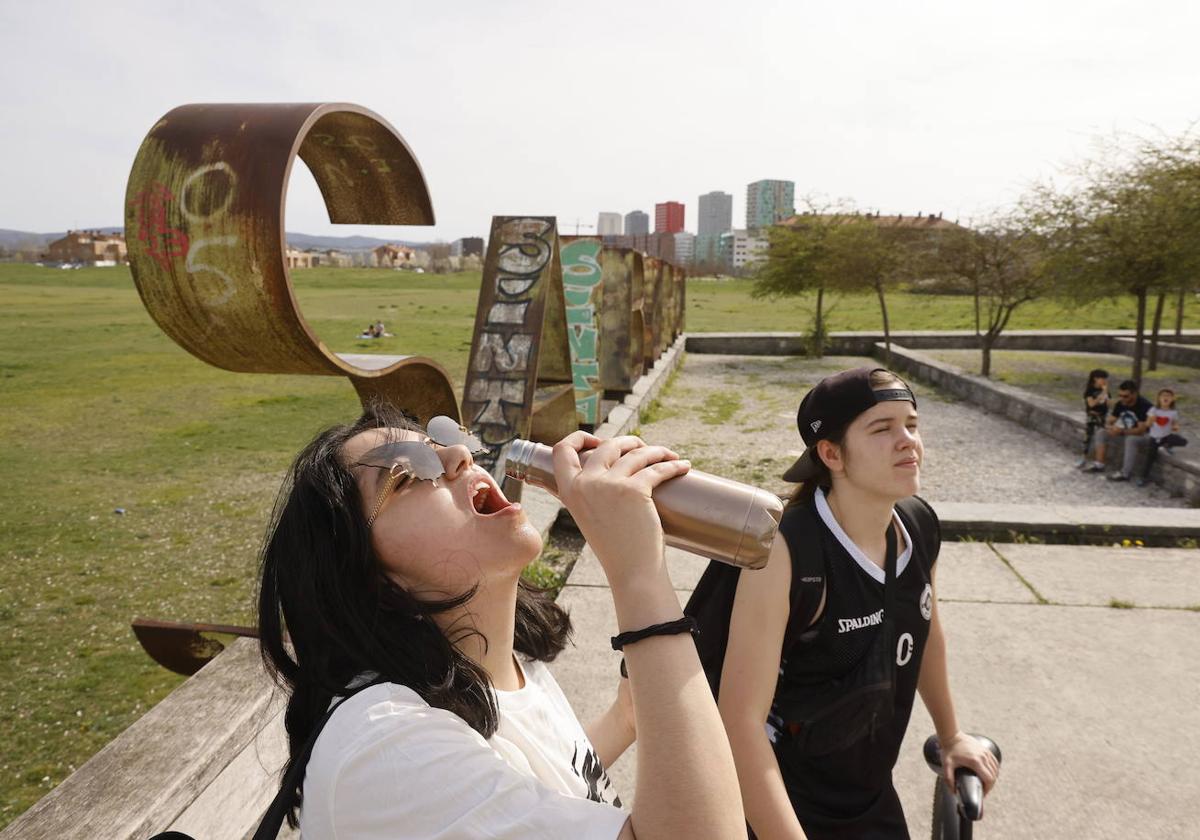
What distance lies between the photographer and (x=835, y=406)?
84.3 inches

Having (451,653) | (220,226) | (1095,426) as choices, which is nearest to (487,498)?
(451,653)

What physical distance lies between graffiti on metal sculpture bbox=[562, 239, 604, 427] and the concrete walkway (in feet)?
9.93

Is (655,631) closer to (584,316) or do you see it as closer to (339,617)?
(339,617)

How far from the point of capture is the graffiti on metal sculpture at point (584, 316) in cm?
826

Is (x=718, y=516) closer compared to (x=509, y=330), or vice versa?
(x=718, y=516)

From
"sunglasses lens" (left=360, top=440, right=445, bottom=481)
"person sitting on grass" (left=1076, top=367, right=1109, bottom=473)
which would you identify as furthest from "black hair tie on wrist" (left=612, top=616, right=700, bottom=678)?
"person sitting on grass" (left=1076, top=367, right=1109, bottom=473)

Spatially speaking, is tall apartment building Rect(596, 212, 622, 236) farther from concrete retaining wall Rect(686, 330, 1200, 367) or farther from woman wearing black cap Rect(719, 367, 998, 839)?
woman wearing black cap Rect(719, 367, 998, 839)

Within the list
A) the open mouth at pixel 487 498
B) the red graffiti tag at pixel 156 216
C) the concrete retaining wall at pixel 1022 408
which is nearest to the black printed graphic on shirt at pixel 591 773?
the open mouth at pixel 487 498

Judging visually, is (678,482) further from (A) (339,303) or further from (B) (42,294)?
(B) (42,294)

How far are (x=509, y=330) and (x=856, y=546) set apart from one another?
257cm

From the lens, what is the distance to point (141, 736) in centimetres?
234

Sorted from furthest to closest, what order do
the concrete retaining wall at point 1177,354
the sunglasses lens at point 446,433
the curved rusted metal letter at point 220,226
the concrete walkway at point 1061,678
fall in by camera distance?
the concrete retaining wall at point 1177,354
the concrete walkway at point 1061,678
the curved rusted metal letter at point 220,226
the sunglasses lens at point 446,433

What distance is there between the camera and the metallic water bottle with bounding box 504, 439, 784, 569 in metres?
1.25

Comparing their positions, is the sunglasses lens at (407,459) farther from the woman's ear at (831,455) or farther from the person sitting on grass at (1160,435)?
the person sitting on grass at (1160,435)
